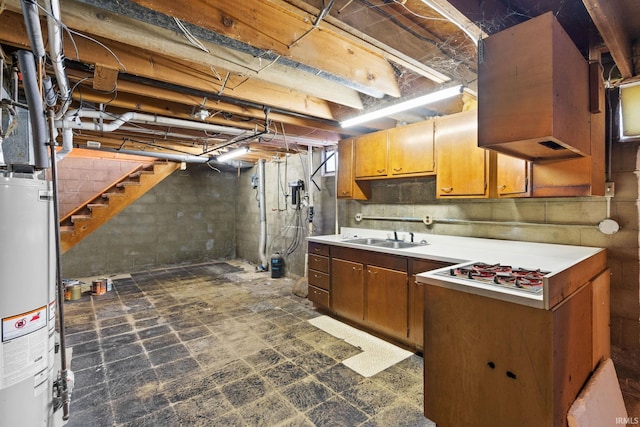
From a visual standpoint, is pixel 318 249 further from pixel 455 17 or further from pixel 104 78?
pixel 455 17

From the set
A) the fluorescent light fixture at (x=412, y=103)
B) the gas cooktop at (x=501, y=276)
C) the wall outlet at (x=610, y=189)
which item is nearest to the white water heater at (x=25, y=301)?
the gas cooktop at (x=501, y=276)

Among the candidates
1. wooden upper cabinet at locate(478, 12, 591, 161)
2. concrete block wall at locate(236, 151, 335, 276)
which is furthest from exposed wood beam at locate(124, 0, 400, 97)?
concrete block wall at locate(236, 151, 335, 276)

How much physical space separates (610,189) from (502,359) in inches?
61.4

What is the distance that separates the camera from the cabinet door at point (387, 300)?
2750 millimetres

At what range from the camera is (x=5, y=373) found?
1.23 meters

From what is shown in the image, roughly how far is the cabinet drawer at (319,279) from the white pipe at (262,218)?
2.36 meters

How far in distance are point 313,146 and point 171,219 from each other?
3.70 metres

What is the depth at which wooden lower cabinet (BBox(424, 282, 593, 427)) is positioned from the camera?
138 centimetres

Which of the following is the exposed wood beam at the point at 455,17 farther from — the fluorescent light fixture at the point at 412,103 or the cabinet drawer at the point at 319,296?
the cabinet drawer at the point at 319,296

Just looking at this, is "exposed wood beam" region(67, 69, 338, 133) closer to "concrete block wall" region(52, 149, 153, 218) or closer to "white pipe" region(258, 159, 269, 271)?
"white pipe" region(258, 159, 269, 271)

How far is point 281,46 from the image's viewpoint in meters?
1.75

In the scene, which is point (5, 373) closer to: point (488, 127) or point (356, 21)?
point (356, 21)

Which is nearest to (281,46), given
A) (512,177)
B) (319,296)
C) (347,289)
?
(512,177)

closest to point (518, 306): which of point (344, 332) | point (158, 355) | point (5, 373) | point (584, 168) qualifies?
point (584, 168)
